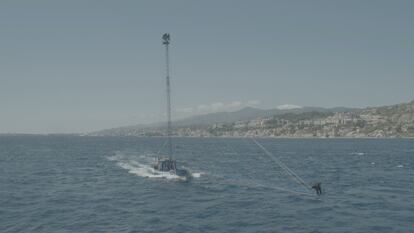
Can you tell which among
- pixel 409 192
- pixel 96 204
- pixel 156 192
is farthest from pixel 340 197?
pixel 96 204

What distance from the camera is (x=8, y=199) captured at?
227ft

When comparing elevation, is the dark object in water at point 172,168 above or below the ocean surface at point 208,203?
above

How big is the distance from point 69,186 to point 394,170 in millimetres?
74963

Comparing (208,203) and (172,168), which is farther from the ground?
(172,168)

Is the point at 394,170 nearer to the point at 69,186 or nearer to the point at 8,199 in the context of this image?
the point at 69,186

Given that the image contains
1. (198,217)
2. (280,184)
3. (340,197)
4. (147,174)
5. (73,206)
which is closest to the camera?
(198,217)

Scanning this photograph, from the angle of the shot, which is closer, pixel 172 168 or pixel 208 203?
pixel 208 203

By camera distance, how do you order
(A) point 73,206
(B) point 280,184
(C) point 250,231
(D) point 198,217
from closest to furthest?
(C) point 250,231
(D) point 198,217
(A) point 73,206
(B) point 280,184

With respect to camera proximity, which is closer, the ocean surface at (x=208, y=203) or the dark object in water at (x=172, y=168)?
the ocean surface at (x=208, y=203)

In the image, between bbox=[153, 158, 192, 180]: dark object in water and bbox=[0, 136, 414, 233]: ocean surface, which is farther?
bbox=[153, 158, 192, 180]: dark object in water

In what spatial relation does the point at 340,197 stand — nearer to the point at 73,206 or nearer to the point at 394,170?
the point at 73,206

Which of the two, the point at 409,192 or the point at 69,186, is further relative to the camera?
the point at 69,186

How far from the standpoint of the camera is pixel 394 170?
4272 inches

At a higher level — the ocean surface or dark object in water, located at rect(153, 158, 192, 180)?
dark object in water, located at rect(153, 158, 192, 180)
